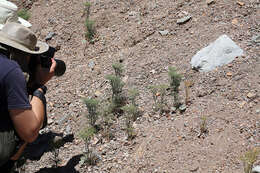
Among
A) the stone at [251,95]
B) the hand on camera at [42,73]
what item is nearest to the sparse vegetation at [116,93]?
the hand on camera at [42,73]

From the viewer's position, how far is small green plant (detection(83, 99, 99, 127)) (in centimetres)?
395

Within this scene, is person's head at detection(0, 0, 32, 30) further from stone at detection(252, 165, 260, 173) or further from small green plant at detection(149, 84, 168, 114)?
stone at detection(252, 165, 260, 173)

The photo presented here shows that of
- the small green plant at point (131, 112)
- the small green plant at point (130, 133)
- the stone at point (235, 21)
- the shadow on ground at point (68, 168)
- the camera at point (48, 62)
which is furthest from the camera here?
the stone at point (235, 21)

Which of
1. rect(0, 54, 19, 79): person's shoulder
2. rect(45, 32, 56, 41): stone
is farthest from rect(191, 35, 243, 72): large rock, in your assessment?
rect(45, 32, 56, 41): stone

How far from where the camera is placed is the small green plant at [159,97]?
13.2 feet

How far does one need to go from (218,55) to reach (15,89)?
3.02 meters

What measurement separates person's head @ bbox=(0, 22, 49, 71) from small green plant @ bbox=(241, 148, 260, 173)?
2147mm

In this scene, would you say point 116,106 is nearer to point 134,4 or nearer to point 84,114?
point 84,114

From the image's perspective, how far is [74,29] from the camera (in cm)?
615

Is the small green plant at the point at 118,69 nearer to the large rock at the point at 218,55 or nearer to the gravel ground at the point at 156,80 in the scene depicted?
the gravel ground at the point at 156,80

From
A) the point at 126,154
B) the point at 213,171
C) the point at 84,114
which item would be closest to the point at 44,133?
the point at 84,114

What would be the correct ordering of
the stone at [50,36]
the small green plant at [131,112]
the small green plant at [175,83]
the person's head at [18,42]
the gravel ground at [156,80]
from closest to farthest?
1. the person's head at [18,42]
2. the gravel ground at [156,80]
3. the small green plant at [131,112]
4. the small green plant at [175,83]
5. the stone at [50,36]

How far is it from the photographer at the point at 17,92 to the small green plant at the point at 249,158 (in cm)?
189

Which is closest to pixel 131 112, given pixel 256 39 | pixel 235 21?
pixel 256 39
